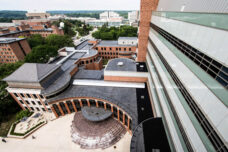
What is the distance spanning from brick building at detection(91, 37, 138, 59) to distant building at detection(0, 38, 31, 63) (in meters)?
44.3

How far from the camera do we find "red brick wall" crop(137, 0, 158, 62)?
29.8 metres

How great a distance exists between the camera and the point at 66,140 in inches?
1070

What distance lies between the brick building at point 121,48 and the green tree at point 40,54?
23.9m

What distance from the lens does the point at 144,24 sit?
33125 millimetres

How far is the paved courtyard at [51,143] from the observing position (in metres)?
25.4

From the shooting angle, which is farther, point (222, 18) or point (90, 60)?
point (90, 60)

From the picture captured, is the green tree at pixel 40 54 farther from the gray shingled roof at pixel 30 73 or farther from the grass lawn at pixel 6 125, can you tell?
the grass lawn at pixel 6 125

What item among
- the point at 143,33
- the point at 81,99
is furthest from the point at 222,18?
the point at 81,99

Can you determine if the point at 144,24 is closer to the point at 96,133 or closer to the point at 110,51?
the point at 110,51

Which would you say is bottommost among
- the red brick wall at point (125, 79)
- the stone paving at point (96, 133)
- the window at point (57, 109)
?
the stone paving at point (96, 133)

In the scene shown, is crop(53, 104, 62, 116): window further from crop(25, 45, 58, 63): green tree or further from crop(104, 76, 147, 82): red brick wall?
crop(25, 45, 58, 63): green tree

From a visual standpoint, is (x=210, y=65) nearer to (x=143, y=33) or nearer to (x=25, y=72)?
(x=143, y=33)

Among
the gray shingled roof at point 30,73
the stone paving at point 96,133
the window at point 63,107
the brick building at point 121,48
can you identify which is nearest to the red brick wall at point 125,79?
the stone paving at point 96,133

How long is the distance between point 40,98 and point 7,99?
13363mm
